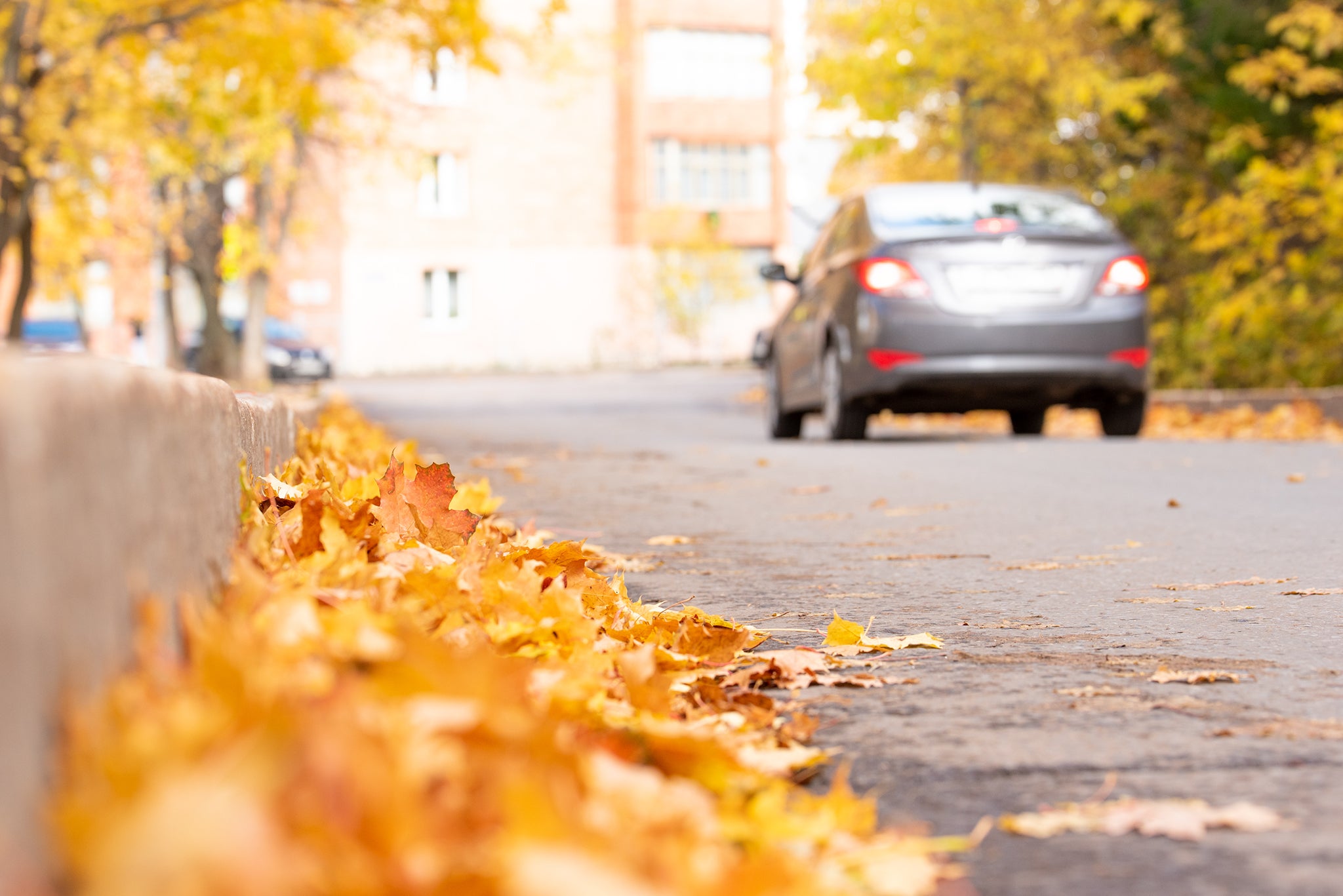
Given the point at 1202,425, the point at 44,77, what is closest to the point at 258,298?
the point at 44,77

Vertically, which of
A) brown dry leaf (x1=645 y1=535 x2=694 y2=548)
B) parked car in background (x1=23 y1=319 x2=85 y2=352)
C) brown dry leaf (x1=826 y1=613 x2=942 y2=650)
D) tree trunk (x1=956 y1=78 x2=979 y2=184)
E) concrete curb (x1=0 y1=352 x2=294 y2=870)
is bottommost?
parked car in background (x1=23 y1=319 x2=85 y2=352)

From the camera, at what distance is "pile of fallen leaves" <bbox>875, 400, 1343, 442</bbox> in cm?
1216

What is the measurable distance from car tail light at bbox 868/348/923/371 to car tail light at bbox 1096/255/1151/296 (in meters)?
1.24

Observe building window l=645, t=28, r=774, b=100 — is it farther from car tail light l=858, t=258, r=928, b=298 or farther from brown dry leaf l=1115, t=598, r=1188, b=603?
brown dry leaf l=1115, t=598, r=1188, b=603

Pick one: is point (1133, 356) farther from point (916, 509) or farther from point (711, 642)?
point (711, 642)

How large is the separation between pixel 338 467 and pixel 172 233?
25592 mm

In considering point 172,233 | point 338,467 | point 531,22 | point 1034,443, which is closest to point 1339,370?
point 1034,443

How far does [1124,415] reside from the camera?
1100 centimetres

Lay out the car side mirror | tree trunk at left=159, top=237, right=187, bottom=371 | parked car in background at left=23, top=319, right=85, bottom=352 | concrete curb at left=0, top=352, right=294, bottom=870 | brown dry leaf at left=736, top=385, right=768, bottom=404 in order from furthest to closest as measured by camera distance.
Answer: parked car in background at left=23, top=319, right=85, bottom=352
tree trunk at left=159, top=237, right=187, bottom=371
brown dry leaf at left=736, top=385, right=768, bottom=404
the car side mirror
concrete curb at left=0, top=352, right=294, bottom=870

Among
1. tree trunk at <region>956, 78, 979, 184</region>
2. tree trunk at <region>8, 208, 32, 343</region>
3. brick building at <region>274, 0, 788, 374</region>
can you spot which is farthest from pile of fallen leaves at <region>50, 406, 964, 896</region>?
brick building at <region>274, 0, 788, 374</region>

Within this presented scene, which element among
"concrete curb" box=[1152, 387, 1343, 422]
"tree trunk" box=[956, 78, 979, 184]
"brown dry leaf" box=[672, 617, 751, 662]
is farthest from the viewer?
"tree trunk" box=[956, 78, 979, 184]

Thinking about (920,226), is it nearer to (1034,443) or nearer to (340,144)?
(1034,443)

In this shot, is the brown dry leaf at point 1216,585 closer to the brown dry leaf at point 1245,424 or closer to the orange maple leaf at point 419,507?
the orange maple leaf at point 419,507

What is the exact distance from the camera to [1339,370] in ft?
44.1
